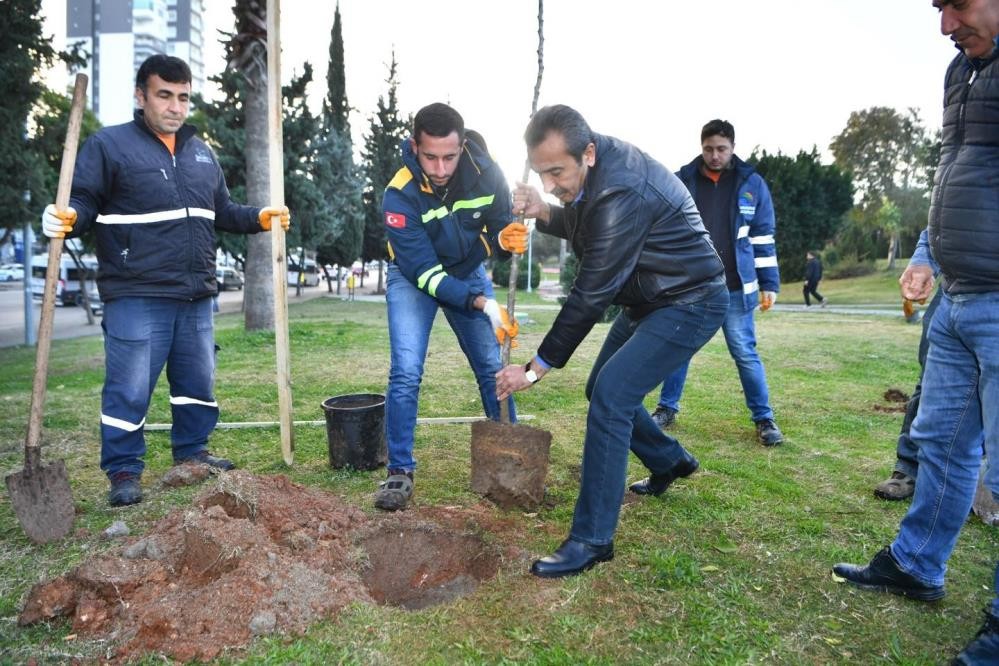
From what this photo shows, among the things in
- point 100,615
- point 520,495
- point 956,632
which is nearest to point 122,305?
point 100,615

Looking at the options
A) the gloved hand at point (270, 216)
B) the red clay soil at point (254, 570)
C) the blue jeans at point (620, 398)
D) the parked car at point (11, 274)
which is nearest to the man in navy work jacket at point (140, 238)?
the gloved hand at point (270, 216)

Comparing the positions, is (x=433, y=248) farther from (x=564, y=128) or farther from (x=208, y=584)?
(x=208, y=584)

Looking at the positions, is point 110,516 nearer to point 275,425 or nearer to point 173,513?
point 173,513

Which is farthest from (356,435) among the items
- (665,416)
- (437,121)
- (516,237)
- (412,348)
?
(665,416)

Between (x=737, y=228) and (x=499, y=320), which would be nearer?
(x=499, y=320)

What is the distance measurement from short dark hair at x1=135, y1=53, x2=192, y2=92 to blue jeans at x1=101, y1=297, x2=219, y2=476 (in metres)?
1.21

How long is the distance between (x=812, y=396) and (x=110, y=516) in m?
5.95

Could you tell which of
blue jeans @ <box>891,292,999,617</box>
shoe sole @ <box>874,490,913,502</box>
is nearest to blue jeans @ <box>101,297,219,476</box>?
blue jeans @ <box>891,292,999,617</box>

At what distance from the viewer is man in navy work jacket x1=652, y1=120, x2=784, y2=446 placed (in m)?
4.86

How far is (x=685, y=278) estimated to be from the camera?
2936 millimetres

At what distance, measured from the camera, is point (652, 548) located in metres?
3.16

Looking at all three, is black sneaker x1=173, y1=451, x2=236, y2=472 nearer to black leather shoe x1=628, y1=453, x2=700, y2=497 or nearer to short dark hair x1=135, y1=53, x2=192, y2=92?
short dark hair x1=135, y1=53, x2=192, y2=92

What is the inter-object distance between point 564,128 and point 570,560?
179 centimetres

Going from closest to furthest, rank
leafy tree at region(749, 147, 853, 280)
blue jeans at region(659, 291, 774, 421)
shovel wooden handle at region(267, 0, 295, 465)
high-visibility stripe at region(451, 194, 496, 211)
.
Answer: high-visibility stripe at region(451, 194, 496, 211) < shovel wooden handle at region(267, 0, 295, 465) < blue jeans at region(659, 291, 774, 421) < leafy tree at region(749, 147, 853, 280)
